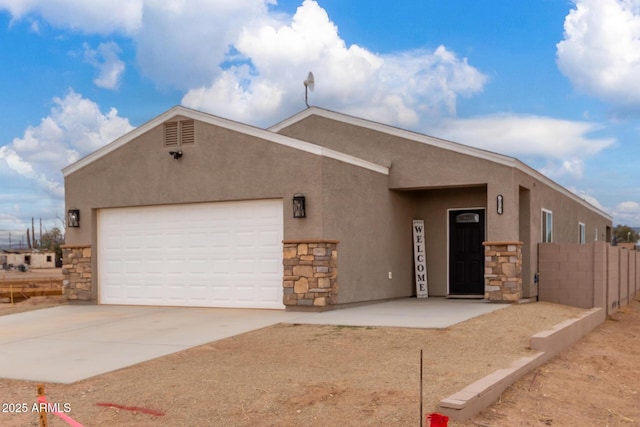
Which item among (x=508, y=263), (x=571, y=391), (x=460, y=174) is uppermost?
(x=460, y=174)

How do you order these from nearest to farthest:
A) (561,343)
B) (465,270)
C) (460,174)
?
(561,343) < (460,174) < (465,270)

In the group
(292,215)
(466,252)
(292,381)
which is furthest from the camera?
(466,252)

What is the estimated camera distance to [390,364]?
25.6ft

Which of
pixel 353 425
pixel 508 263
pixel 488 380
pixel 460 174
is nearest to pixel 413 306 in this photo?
pixel 508 263

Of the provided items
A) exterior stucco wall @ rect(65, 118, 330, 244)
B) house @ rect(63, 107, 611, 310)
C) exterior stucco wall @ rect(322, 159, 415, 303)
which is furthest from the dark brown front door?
exterior stucco wall @ rect(65, 118, 330, 244)

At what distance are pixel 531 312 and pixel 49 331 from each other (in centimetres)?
881

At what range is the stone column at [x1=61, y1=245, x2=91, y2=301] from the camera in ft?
49.6

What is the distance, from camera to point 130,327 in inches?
442

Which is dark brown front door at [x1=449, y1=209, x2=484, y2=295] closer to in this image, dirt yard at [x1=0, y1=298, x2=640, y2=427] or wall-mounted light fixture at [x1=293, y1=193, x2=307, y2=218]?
wall-mounted light fixture at [x1=293, y1=193, x2=307, y2=218]

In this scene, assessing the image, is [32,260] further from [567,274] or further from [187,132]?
[567,274]

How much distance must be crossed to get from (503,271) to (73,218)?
10053mm

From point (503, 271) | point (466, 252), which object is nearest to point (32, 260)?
point (466, 252)

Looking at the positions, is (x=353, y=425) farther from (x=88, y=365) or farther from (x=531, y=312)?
(x=531, y=312)

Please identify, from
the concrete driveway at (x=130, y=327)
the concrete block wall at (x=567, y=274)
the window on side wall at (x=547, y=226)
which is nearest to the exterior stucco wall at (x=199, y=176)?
the concrete driveway at (x=130, y=327)
